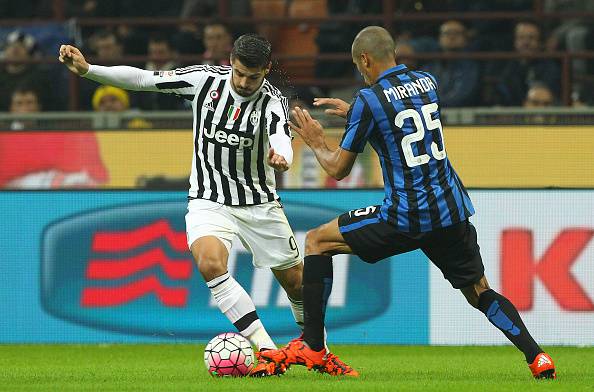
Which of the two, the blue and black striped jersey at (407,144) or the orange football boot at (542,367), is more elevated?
the blue and black striped jersey at (407,144)

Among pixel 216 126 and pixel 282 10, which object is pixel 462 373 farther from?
pixel 282 10

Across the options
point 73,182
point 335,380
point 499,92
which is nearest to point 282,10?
point 499,92

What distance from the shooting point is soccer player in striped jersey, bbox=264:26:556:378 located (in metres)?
7.52

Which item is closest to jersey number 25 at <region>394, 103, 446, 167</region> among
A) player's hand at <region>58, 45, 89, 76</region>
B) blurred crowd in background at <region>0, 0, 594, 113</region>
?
player's hand at <region>58, 45, 89, 76</region>

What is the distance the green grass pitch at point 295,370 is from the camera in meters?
7.33

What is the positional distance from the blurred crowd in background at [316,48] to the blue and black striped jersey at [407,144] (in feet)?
16.3

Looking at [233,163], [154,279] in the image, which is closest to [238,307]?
[233,163]

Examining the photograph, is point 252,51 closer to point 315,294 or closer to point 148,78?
point 148,78

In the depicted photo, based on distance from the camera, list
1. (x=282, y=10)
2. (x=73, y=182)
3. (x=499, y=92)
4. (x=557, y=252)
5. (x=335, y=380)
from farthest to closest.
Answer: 1. (x=282, y=10)
2. (x=499, y=92)
3. (x=73, y=182)
4. (x=557, y=252)
5. (x=335, y=380)

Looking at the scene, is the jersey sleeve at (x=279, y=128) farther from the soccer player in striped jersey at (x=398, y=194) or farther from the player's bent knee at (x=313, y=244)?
the player's bent knee at (x=313, y=244)

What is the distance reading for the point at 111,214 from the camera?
448 inches

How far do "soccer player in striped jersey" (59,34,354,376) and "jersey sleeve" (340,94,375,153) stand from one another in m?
0.58

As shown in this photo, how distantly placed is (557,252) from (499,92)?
2870 millimetres

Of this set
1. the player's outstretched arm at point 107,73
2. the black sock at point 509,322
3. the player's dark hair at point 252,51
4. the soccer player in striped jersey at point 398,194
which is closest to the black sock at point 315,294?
the soccer player in striped jersey at point 398,194
